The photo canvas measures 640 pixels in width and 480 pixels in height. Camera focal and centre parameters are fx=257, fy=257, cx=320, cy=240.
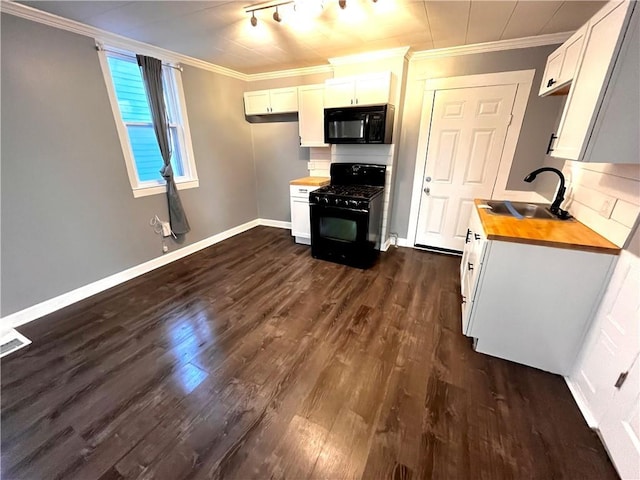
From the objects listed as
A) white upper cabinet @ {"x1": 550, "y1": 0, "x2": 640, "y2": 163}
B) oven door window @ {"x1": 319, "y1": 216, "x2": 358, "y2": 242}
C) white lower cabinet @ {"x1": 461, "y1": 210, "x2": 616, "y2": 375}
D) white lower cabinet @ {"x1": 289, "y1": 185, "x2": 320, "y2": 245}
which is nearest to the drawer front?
white lower cabinet @ {"x1": 289, "y1": 185, "x2": 320, "y2": 245}

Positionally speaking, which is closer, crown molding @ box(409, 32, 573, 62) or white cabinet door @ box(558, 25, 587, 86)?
white cabinet door @ box(558, 25, 587, 86)

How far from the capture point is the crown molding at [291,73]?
350 centimetres

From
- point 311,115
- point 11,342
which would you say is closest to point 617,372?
point 311,115

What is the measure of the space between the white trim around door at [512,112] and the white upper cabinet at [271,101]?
1.79 m

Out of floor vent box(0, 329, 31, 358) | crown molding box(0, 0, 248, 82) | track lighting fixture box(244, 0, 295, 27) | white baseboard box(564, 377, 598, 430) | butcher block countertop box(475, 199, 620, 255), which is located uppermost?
track lighting fixture box(244, 0, 295, 27)

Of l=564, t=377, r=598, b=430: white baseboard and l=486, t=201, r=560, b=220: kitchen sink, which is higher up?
l=486, t=201, r=560, b=220: kitchen sink

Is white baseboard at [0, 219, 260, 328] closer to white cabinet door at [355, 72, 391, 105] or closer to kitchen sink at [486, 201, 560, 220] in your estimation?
white cabinet door at [355, 72, 391, 105]

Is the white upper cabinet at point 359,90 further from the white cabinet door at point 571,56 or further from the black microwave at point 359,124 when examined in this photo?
the white cabinet door at point 571,56

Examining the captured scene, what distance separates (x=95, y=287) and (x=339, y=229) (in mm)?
2688

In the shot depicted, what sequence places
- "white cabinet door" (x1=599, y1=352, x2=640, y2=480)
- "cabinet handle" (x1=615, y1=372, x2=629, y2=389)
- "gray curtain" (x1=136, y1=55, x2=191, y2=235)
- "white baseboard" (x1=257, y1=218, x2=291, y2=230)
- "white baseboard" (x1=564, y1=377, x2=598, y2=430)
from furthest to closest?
1. "white baseboard" (x1=257, y1=218, x2=291, y2=230)
2. "gray curtain" (x1=136, y1=55, x2=191, y2=235)
3. "white baseboard" (x1=564, y1=377, x2=598, y2=430)
4. "cabinet handle" (x1=615, y1=372, x2=629, y2=389)
5. "white cabinet door" (x1=599, y1=352, x2=640, y2=480)

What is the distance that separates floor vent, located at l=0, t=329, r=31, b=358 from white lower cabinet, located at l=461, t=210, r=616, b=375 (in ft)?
11.2

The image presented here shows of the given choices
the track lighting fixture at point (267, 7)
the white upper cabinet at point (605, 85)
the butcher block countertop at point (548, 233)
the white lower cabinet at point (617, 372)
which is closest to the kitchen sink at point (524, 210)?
the butcher block countertop at point (548, 233)

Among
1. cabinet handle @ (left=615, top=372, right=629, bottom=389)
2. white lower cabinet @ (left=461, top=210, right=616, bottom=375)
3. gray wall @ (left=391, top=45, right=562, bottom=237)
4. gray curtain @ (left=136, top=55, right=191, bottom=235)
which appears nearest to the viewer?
cabinet handle @ (left=615, top=372, right=629, bottom=389)

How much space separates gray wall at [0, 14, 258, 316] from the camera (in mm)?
2037
